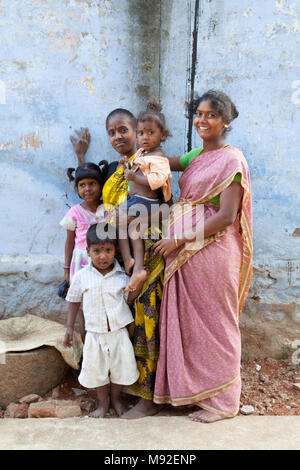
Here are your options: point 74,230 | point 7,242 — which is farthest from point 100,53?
point 7,242

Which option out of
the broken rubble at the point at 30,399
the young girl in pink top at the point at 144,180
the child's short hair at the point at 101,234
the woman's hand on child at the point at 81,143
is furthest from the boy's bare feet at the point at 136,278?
the woman's hand on child at the point at 81,143

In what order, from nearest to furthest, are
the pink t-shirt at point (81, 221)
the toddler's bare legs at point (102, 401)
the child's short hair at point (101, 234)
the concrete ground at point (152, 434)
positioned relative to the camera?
the concrete ground at point (152, 434), the child's short hair at point (101, 234), the toddler's bare legs at point (102, 401), the pink t-shirt at point (81, 221)

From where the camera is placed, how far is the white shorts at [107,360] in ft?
9.01

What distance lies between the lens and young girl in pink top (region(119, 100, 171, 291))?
262 centimetres

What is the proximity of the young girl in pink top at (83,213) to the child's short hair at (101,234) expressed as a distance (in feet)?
0.81

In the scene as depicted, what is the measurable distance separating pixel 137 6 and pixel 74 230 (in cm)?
187

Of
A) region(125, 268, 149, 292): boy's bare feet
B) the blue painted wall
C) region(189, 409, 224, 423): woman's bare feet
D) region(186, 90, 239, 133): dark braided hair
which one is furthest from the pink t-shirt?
region(189, 409, 224, 423): woman's bare feet

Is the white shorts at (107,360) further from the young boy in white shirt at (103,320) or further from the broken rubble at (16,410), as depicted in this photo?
the broken rubble at (16,410)

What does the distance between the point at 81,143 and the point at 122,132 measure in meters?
0.61

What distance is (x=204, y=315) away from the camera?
2688 millimetres

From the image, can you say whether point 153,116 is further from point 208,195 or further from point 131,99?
point 131,99

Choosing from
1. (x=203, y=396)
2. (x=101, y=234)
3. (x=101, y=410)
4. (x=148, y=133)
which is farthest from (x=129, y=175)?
(x=101, y=410)

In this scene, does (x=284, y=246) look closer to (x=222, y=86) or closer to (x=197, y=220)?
(x=197, y=220)
